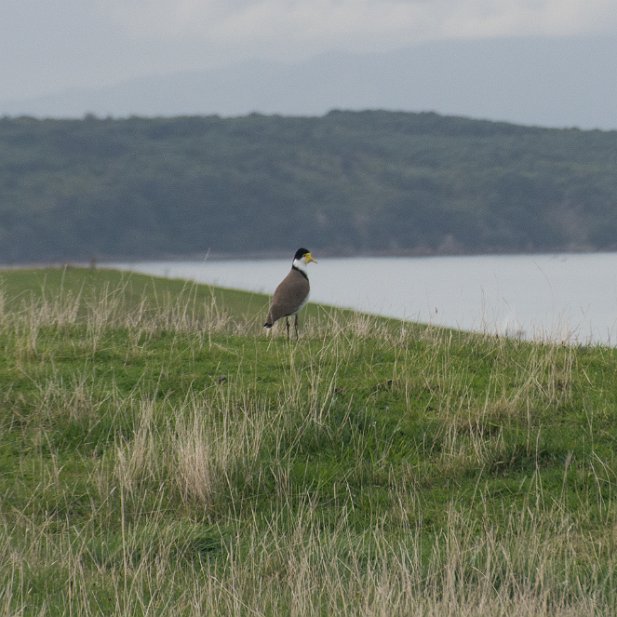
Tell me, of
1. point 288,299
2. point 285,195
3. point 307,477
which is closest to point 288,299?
point 288,299

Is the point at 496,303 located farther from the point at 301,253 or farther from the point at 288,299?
the point at 301,253

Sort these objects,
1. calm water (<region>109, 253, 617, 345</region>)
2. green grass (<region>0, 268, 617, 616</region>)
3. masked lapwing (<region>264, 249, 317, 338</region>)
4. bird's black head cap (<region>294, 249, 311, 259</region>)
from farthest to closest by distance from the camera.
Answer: bird's black head cap (<region>294, 249, 311, 259</region>) → masked lapwing (<region>264, 249, 317, 338</region>) → calm water (<region>109, 253, 617, 345</region>) → green grass (<region>0, 268, 617, 616</region>)

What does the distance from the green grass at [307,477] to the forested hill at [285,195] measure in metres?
122

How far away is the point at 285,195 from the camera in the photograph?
149 m

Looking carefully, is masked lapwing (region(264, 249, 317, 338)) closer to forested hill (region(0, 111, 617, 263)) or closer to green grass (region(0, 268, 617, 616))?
green grass (region(0, 268, 617, 616))

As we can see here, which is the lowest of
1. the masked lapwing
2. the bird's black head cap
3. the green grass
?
the green grass

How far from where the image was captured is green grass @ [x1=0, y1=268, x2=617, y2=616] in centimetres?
690

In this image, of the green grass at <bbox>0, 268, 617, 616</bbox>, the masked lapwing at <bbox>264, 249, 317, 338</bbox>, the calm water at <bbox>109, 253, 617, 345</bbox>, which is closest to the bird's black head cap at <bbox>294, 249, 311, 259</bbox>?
the masked lapwing at <bbox>264, 249, 317, 338</bbox>

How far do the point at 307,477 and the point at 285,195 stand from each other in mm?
140718

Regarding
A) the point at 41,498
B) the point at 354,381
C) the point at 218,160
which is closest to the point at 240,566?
the point at 41,498

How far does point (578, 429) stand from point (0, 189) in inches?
5432

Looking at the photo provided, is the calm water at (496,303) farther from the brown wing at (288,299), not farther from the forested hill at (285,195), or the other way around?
the forested hill at (285,195)

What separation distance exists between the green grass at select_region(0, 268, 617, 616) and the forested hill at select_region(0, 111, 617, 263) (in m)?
122

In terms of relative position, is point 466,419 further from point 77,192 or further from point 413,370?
point 77,192
